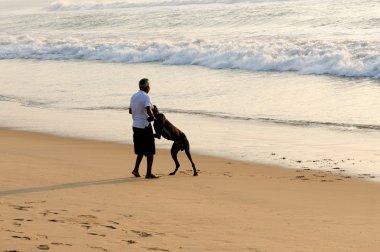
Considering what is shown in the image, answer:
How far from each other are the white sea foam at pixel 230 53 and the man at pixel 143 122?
13.5 m

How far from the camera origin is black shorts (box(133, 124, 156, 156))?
10.5 metres

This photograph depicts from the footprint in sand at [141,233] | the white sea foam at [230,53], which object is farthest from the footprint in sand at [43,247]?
the white sea foam at [230,53]

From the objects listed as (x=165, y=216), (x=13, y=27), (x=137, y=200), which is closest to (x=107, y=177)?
(x=137, y=200)

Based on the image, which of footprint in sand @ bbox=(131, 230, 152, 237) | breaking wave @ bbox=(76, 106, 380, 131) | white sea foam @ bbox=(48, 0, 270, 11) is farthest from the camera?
white sea foam @ bbox=(48, 0, 270, 11)

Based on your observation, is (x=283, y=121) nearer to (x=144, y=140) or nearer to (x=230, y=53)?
(x=144, y=140)

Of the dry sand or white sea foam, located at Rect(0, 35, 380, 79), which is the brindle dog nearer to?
the dry sand

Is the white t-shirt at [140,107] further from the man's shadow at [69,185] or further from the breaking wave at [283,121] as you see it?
the breaking wave at [283,121]

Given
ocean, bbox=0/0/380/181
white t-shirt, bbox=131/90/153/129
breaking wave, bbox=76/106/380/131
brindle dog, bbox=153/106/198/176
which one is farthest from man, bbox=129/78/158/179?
breaking wave, bbox=76/106/380/131

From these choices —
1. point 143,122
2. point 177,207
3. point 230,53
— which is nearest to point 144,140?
point 143,122

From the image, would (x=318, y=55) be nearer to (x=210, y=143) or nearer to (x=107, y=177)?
(x=210, y=143)

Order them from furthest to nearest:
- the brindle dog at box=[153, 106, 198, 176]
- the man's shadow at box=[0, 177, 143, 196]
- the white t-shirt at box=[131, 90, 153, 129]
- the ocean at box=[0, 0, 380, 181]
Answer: the ocean at box=[0, 0, 380, 181] → the brindle dog at box=[153, 106, 198, 176] → the white t-shirt at box=[131, 90, 153, 129] → the man's shadow at box=[0, 177, 143, 196]

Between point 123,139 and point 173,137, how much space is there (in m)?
3.53

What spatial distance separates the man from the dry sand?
A: 37cm

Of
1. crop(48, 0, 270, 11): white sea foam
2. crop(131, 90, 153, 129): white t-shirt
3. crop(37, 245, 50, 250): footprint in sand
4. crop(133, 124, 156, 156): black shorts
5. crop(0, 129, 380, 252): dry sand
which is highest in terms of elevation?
crop(48, 0, 270, 11): white sea foam
